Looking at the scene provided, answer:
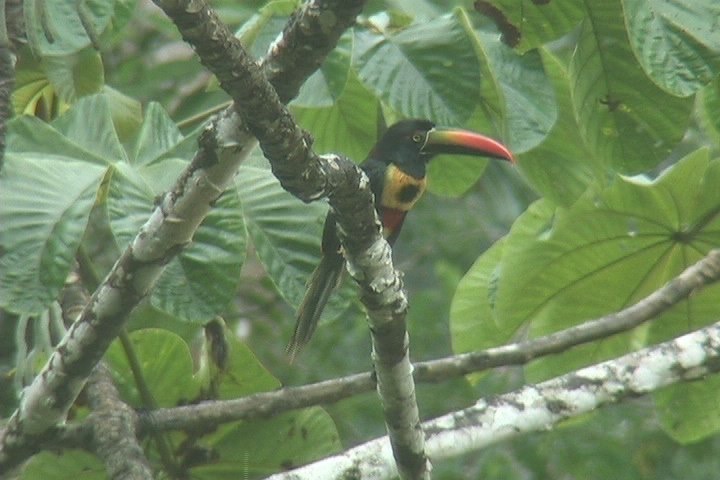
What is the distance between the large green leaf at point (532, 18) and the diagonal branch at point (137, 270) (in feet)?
2.55

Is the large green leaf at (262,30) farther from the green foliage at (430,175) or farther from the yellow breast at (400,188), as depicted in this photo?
the yellow breast at (400,188)

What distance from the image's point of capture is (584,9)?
9.06ft

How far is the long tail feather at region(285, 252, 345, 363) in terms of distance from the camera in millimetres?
3117

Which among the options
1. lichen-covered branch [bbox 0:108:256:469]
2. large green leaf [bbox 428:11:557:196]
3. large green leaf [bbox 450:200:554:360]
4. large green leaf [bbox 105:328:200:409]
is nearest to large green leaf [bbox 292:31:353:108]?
large green leaf [bbox 428:11:557:196]

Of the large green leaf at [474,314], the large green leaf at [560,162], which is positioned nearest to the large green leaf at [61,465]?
the large green leaf at [474,314]

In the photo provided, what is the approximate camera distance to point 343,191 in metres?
2.12

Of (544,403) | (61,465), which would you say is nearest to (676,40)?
(544,403)

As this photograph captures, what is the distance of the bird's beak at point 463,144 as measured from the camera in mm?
3064

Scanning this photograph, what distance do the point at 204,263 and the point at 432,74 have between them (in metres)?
0.56

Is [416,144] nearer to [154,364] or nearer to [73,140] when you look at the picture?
[154,364]

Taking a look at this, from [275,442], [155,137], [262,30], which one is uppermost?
[262,30]

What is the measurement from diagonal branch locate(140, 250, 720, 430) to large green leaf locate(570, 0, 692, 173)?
260mm

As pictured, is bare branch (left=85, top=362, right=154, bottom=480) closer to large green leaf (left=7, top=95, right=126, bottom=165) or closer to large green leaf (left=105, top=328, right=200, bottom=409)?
large green leaf (left=105, top=328, right=200, bottom=409)

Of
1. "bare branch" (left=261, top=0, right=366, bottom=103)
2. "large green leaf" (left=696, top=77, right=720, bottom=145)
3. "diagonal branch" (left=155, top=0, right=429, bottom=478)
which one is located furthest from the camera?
"large green leaf" (left=696, top=77, right=720, bottom=145)
